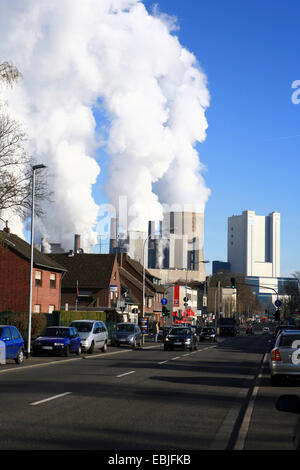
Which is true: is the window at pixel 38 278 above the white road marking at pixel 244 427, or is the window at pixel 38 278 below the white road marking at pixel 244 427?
above

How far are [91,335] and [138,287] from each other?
47.8m

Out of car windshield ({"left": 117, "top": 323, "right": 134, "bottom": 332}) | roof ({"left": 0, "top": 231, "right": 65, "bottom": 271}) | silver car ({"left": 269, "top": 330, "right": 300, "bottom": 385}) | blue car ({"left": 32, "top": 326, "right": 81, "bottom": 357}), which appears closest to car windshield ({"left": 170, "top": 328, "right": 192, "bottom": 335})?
car windshield ({"left": 117, "top": 323, "right": 134, "bottom": 332})

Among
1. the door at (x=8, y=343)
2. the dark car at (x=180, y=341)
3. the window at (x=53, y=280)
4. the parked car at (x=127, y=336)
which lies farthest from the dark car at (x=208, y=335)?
the door at (x=8, y=343)

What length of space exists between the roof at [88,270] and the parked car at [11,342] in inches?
1708

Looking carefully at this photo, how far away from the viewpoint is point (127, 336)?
1645 inches

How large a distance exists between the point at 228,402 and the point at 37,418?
16.0ft

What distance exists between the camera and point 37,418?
10.8 meters

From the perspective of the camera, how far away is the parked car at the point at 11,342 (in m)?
23.7

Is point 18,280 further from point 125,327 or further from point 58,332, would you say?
point 58,332

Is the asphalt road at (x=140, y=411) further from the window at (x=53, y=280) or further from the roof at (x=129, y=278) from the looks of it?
the roof at (x=129, y=278)

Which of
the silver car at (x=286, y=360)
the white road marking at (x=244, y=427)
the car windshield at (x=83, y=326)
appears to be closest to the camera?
the white road marking at (x=244, y=427)

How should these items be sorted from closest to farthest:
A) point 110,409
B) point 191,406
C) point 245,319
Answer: point 110,409 → point 191,406 → point 245,319
